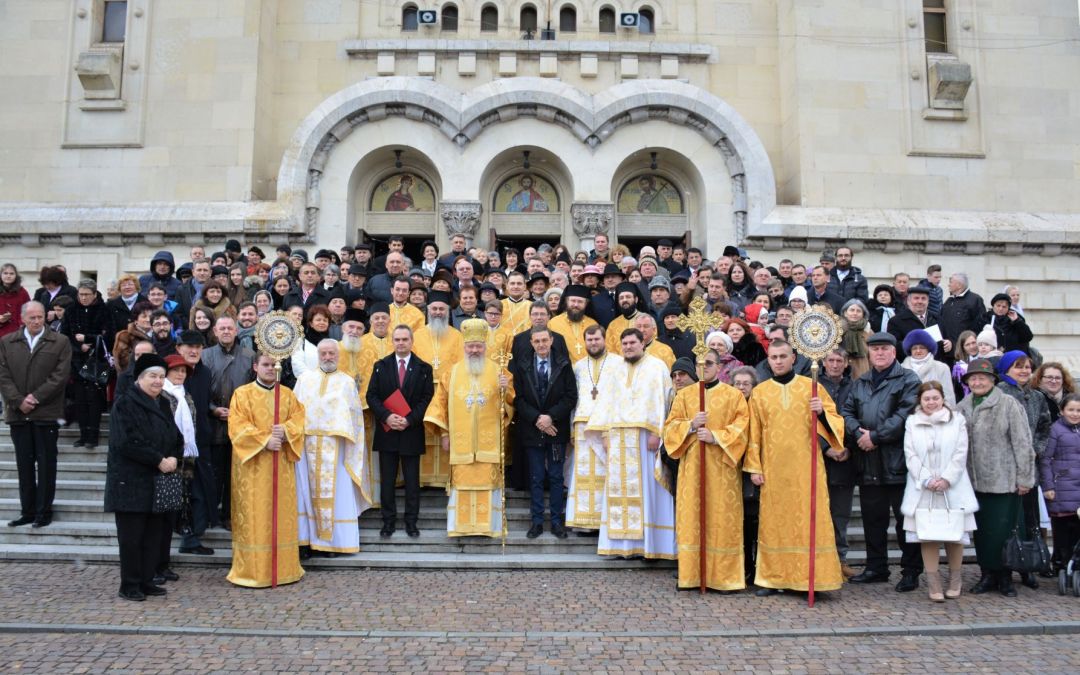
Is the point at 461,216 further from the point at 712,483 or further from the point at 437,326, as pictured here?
the point at 712,483

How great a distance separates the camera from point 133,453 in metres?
6.98

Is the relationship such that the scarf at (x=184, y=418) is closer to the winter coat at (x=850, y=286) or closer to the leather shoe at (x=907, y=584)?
the leather shoe at (x=907, y=584)

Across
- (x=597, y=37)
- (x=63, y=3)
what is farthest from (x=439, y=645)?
(x=63, y=3)

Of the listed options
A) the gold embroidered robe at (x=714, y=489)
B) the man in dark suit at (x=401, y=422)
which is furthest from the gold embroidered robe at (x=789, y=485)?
the man in dark suit at (x=401, y=422)

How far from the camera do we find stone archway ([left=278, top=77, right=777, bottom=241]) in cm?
1487

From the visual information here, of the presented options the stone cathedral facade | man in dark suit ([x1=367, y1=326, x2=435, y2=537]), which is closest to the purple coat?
man in dark suit ([x1=367, y1=326, x2=435, y2=537])

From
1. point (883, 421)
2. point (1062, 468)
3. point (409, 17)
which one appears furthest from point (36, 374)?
point (409, 17)

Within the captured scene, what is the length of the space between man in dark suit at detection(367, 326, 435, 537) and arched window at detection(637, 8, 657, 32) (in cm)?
1013

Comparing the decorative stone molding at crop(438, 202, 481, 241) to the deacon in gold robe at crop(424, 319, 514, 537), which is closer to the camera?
the deacon in gold robe at crop(424, 319, 514, 537)

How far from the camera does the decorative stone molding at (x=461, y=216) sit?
14852mm

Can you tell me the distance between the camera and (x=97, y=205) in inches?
593

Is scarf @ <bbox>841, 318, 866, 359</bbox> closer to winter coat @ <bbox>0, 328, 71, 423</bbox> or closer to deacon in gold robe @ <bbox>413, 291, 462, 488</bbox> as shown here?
deacon in gold robe @ <bbox>413, 291, 462, 488</bbox>

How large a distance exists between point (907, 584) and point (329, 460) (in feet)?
17.7

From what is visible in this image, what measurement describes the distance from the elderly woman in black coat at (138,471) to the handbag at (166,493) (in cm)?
4
